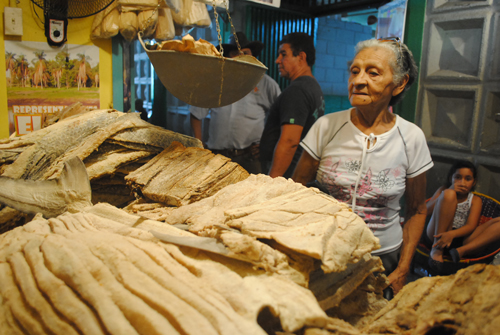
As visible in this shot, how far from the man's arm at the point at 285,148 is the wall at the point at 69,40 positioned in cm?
171

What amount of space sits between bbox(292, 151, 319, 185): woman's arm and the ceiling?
3.62 meters

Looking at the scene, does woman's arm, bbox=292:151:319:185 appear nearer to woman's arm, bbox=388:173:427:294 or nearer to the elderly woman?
the elderly woman

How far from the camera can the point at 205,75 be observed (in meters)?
1.67

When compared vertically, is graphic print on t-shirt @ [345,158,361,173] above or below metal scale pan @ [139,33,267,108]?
below

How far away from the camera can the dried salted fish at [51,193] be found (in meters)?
Result: 1.50

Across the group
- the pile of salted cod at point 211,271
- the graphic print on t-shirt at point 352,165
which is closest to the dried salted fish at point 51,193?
the pile of salted cod at point 211,271

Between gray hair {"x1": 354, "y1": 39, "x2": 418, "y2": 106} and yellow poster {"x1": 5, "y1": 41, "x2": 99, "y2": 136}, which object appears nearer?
gray hair {"x1": 354, "y1": 39, "x2": 418, "y2": 106}

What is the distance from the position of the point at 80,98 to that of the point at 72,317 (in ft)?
9.10

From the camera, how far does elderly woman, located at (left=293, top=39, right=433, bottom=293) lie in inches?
77.9

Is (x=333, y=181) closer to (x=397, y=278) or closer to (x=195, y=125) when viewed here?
(x=397, y=278)

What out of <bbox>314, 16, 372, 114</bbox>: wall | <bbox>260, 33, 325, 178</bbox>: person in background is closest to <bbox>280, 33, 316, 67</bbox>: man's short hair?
<bbox>260, 33, 325, 178</bbox>: person in background

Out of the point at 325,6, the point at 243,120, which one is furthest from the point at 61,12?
the point at 325,6

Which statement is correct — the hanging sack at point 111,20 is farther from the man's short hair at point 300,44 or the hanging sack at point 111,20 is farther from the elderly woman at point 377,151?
the elderly woman at point 377,151

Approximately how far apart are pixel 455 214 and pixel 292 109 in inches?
72.3
